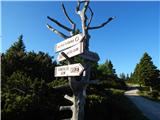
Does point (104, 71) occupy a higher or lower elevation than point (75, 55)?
higher

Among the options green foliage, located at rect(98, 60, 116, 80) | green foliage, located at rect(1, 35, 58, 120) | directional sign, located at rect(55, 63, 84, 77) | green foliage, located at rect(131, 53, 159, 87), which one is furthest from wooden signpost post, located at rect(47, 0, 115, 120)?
green foliage, located at rect(131, 53, 159, 87)

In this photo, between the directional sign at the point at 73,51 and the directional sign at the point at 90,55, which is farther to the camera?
the directional sign at the point at 90,55

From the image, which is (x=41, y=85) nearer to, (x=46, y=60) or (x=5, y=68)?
(x=5, y=68)

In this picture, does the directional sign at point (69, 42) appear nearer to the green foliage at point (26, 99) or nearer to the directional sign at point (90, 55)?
the directional sign at point (90, 55)

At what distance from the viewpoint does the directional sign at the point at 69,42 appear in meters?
7.19

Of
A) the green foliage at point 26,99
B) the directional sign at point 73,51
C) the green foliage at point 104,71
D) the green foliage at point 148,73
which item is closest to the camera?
→ the directional sign at point 73,51

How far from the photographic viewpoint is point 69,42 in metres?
7.58

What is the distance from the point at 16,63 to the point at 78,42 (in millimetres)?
13266

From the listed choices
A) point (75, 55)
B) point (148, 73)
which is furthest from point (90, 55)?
point (148, 73)

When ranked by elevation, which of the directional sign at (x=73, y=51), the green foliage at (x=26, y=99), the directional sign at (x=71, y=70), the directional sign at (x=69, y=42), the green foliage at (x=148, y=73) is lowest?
the green foliage at (x=26, y=99)

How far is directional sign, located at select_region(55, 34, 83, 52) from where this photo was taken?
719 cm

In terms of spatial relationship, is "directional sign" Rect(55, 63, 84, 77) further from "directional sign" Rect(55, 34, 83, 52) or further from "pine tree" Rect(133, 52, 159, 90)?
"pine tree" Rect(133, 52, 159, 90)

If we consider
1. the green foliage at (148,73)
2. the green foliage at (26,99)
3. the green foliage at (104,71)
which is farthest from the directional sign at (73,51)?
the green foliage at (148,73)

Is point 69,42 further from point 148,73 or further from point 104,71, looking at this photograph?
point 104,71
